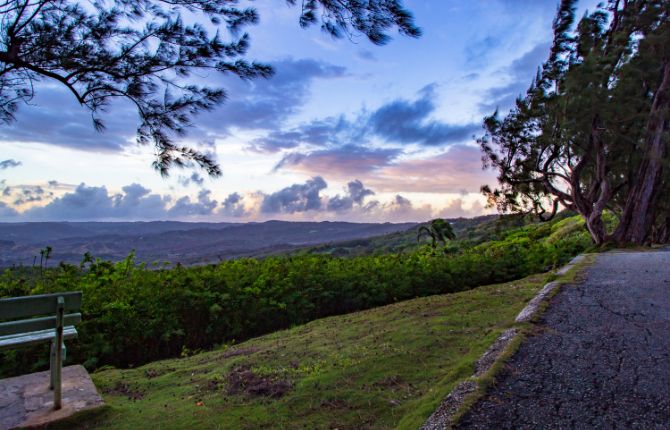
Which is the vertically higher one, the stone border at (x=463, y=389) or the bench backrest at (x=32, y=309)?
the bench backrest at (x=32, y=309)

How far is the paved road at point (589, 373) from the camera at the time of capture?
275 cm

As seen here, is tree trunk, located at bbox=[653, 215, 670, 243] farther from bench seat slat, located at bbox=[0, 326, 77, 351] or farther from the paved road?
bench seat slat, located at bbox=[0, 326, 77, 351]

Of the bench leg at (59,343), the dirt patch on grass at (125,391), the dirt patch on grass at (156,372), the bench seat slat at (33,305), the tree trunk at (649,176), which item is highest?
the tree trunk at (649,176)

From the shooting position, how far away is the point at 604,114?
13.2m

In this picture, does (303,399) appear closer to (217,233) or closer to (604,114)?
(604,114)

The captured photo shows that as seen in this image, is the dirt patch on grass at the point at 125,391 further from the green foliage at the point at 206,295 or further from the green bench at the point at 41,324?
the green foliage at the point at 206,295

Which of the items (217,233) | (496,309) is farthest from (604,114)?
(217,233)

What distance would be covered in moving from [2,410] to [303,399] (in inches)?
96.3

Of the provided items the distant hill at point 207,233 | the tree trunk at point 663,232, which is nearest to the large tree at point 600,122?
the tree trunk at point 663,232

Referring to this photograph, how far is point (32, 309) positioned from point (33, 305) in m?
0.04

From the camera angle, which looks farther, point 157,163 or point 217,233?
point 217,233

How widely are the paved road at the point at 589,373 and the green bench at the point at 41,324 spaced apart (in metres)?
3.29

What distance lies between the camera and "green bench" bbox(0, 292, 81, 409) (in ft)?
11.9

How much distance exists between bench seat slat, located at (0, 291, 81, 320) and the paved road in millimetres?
3378
